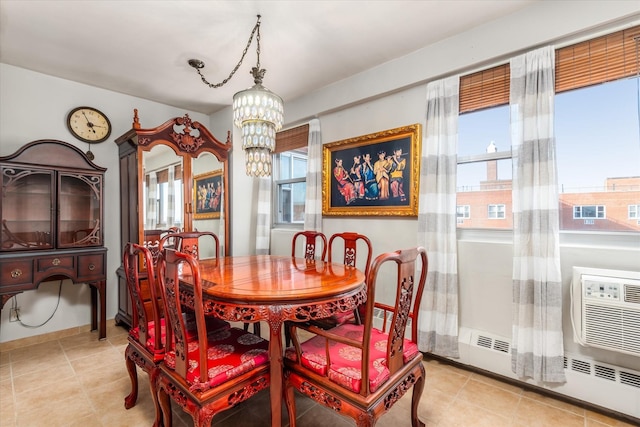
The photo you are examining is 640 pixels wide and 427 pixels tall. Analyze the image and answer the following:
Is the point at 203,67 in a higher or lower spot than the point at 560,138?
higher

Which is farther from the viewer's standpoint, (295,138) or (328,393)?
(295,138)

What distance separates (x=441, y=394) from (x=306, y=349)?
113cm

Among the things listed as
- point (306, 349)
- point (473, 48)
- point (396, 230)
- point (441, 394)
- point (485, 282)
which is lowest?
point (441, 394)

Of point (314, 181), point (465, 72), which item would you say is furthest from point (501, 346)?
point (314, 181)

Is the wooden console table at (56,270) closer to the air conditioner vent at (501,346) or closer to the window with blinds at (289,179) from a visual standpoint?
the window with blinds at (289,179)

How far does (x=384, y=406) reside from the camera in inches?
48.9

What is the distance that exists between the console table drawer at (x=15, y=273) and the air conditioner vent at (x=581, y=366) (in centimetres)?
412

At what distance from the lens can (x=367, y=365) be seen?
3.86ft

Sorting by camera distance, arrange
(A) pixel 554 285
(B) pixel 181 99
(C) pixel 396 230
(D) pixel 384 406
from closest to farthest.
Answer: (D) pixel 384 406 < (A) pixel 554 285 < (C) pixel 396 230 < (B) pixel 181 99

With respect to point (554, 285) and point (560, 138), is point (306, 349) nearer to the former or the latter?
point (554, 285)

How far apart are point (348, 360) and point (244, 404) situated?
3.09 feet

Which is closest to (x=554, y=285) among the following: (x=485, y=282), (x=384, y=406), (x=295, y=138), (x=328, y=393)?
(x=485, y=282)

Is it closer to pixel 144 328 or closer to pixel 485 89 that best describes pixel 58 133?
pixel 144 328

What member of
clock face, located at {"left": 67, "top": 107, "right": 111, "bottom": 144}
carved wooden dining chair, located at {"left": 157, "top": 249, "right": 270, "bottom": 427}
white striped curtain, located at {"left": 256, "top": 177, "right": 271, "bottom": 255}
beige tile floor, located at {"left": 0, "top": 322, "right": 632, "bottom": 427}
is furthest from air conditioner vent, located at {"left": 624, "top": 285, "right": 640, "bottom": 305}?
clock face, located at {"left": 67, "top": 107, "right": 111, "bottom": 144}
